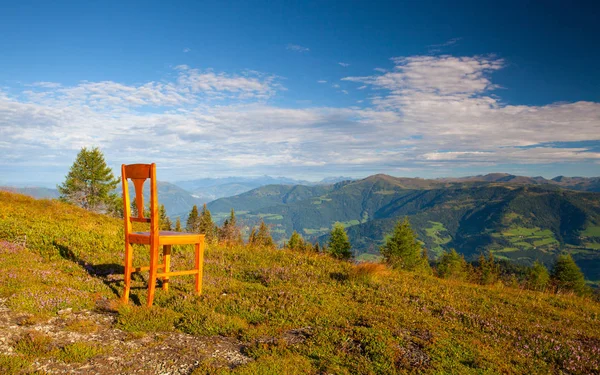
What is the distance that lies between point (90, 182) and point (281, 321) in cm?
6384

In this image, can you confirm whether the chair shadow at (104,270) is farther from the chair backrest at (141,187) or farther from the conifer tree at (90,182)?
the conifer tree at (90,182)

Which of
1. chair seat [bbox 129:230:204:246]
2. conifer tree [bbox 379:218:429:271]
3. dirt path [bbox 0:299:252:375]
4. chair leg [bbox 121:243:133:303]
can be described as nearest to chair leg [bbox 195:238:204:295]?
chair seat [bbox 129:230:204:246]

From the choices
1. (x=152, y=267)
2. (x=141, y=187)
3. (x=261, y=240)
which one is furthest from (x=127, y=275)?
(x=261, y=240)

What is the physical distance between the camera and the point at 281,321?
6.39 metres

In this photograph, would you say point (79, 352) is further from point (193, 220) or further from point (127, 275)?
point (193, 220)

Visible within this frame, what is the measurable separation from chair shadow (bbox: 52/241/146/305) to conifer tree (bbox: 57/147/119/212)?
51.4 meters

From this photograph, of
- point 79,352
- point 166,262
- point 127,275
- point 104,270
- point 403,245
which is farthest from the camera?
point 403,245

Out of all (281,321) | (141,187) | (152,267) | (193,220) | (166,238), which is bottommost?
(193,220)

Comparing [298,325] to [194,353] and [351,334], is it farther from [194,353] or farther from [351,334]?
[194,353]

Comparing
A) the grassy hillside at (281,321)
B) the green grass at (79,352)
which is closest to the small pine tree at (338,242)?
the grassy hillside at (281,321)

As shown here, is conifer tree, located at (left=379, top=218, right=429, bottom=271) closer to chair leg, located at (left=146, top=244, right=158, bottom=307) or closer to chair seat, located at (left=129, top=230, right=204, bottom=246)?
A: chair seat, located at (left=129, top=230, right=204, bottom=246)

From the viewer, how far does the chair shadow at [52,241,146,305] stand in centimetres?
778

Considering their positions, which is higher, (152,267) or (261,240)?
(152,267)

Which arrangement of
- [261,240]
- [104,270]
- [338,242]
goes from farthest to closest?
1. [338,242]
2. [261,240]
3. [104,270]
